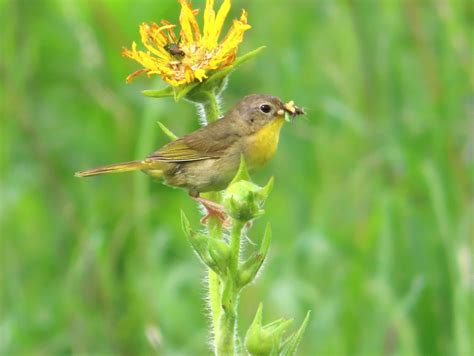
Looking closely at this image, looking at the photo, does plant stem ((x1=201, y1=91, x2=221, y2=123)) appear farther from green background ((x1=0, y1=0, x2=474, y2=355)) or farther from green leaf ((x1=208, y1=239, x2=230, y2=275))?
green background ((x1=0, y1=0, x2=474, y2=355))

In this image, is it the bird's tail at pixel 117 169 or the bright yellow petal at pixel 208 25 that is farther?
the bird's tail at pixel 117 169

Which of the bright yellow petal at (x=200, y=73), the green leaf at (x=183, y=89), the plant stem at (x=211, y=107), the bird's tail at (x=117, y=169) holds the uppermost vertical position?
the bright yellow petal at (x=200, y=73)

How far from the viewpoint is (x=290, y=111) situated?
12.4 feet

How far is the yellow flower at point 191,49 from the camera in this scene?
10.3 feet

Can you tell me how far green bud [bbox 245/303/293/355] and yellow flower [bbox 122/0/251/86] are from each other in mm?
769

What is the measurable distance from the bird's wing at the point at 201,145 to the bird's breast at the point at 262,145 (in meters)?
0.09

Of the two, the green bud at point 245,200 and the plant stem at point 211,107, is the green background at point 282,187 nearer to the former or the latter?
the plant stem at point 211,107

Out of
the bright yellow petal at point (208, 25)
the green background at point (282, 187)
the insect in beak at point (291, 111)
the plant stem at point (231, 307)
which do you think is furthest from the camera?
the green background at point (282, 187)

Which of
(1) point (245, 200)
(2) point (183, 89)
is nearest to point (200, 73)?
(2) point (183, 89)

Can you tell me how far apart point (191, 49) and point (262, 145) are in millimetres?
641

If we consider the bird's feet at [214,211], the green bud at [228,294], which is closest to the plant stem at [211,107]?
the bird's feet at [214,211]

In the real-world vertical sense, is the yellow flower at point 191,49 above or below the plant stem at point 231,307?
above

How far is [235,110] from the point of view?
3.93m

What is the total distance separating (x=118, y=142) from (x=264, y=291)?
4.69 ft
